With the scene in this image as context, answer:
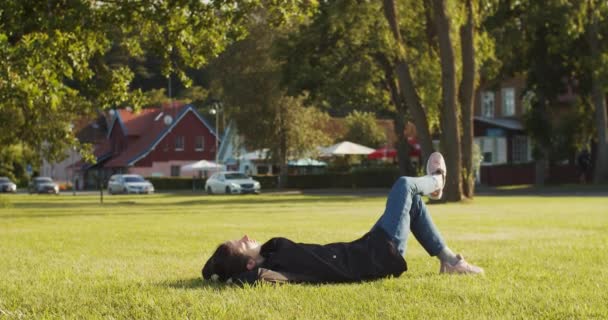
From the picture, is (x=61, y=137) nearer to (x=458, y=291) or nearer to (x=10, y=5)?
(x=10, y=5)

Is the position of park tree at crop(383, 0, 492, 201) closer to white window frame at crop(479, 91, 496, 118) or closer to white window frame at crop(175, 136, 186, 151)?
white window frame at crop(479, 91, 496, 118)

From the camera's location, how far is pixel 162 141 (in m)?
94.7

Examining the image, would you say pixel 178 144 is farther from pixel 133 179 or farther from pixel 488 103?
pixel 488 103

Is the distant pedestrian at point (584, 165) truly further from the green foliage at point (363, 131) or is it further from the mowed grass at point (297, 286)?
the mowed grass at point (297, 286)

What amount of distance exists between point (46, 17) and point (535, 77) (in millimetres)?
36153

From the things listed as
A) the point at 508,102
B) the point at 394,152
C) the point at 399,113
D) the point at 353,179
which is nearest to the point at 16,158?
the point at 353,179

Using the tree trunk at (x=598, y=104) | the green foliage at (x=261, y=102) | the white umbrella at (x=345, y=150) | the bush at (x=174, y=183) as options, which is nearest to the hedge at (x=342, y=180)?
the white umbrella at (x=345, y=150)

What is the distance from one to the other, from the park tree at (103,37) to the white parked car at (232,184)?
2941 cm

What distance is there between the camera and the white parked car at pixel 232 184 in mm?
58344

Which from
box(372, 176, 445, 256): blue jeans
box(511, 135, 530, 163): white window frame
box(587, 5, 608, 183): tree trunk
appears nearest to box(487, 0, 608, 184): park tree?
box(587, 5, 608, 183): tree trunk

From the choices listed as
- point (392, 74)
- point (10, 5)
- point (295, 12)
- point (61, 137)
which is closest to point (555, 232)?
point (295, 12)

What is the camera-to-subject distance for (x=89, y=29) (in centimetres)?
2214

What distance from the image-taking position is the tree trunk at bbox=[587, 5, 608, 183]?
4678 cm

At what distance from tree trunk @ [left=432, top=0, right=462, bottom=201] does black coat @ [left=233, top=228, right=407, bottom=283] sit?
23954mm
